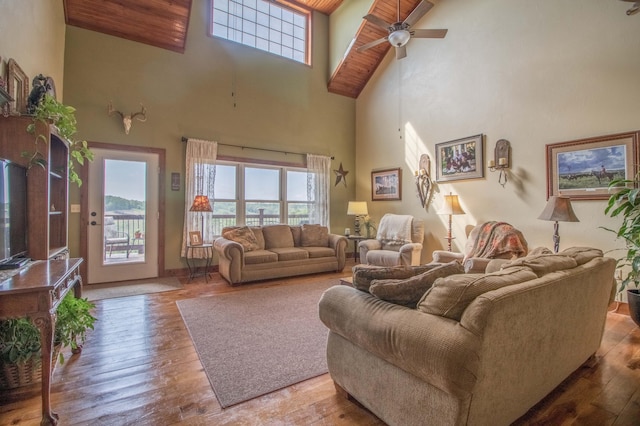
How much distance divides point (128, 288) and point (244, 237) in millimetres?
1780

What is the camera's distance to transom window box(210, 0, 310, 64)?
577cm

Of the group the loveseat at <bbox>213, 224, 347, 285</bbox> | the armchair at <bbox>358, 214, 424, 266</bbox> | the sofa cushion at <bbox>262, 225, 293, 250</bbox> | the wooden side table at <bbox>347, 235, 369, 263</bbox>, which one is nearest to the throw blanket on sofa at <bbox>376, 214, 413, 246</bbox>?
the armchair at <bbox>358, 214, 424, 266</bbox>

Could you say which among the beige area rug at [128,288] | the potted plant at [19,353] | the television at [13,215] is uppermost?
the television at [13,215]

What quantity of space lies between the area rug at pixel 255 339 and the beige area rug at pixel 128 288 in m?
0.86

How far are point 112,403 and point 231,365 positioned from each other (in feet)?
2.45

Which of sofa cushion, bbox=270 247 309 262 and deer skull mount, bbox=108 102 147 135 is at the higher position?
deer skull mount, bbox=108 102 147 135

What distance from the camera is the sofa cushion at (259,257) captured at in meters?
4.71

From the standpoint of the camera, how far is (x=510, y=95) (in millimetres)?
4484

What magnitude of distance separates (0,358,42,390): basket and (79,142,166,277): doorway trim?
3.04 metres

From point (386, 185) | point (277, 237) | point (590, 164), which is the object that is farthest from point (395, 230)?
point (590, 164)

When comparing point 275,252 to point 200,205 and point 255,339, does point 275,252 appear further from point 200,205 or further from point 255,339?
point 255,339

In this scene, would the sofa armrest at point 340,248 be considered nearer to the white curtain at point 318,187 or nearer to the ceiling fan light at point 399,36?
the white curtain at point 318,187

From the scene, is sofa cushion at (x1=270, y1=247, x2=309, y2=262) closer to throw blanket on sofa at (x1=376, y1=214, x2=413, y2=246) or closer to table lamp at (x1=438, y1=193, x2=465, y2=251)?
throw blanket on sofa at (x1=376, y1=214, x2=413, y2=246)

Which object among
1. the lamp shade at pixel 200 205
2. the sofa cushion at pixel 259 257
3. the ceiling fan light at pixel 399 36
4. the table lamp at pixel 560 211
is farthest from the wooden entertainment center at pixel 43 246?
the table lamp at pixel 560 211
